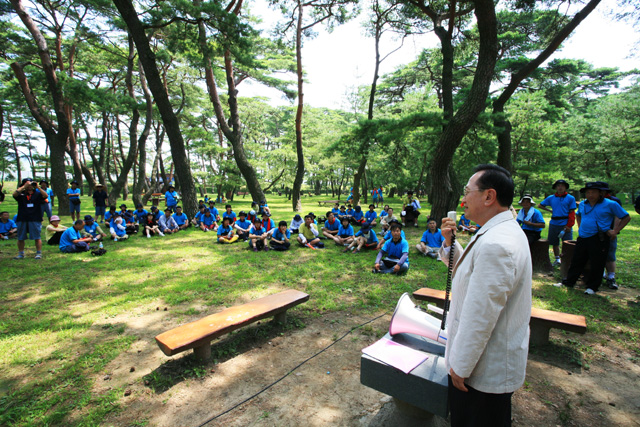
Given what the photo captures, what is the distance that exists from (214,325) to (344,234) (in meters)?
6.17

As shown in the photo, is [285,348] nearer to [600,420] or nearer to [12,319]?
[600,420]

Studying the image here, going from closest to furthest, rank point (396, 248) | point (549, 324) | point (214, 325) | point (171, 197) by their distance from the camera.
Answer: point (214, 325) → point (549, 324) → point (396, 248) → point (171, 197)

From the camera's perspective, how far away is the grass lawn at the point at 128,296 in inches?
105

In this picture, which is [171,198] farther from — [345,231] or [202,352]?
[202,352]

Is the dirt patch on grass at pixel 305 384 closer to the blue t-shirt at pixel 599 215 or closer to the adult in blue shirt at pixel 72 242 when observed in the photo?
the blue t-shirt at pixel 599 215

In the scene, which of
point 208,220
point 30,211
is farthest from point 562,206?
point 30,211

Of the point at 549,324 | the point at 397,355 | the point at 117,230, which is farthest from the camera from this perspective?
the point at 117,230

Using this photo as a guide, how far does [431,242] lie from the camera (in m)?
7.30

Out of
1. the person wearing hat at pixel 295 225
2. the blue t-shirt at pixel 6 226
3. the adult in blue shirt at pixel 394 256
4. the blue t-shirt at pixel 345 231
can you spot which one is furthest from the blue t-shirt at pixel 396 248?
the blue t-shirt at pixel 6 226

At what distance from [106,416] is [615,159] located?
24600 millimetres

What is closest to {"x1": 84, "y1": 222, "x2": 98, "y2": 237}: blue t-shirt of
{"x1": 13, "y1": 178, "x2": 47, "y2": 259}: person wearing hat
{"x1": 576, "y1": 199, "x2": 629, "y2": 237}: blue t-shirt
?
{"x1": 13, "y1": 178, "x2": 47, "y2": 259}: person wearing hat

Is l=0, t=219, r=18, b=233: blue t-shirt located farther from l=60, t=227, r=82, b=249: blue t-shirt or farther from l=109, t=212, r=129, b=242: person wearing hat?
l=60, t=227, r=82, b=249: blue t-shirt

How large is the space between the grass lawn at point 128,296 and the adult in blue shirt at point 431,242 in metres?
Answer: 0.28

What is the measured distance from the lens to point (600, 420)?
91.8 inches
